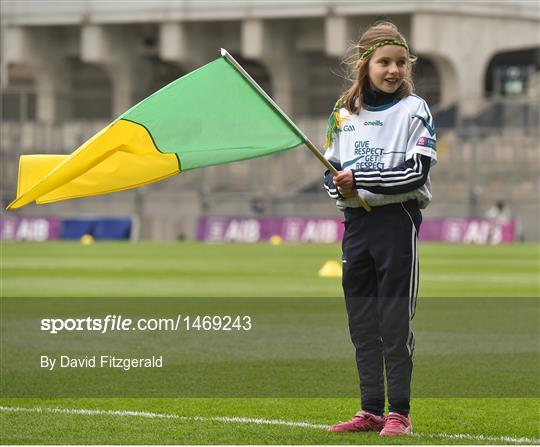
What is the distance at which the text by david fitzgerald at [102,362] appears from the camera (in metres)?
10.8

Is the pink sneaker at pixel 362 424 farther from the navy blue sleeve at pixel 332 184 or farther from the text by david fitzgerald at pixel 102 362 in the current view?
the text by david fitzgerald at pixel 102 362

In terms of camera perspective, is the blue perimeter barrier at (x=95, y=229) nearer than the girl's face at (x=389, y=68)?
No

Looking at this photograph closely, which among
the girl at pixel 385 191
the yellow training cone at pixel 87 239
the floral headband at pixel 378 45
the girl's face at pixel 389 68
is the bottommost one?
the yellow training cone at pixel 87 239

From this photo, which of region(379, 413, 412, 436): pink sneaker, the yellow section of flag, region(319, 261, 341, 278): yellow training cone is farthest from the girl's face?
region(319, 261, 341, 278): yellow training cone

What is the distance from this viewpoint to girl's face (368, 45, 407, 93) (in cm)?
720

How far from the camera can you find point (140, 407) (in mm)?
8500

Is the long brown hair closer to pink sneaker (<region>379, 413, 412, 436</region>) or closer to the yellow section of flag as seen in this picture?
the yellow section of flag

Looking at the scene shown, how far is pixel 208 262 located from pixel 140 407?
19633mm

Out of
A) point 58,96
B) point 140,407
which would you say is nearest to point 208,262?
point 140,407

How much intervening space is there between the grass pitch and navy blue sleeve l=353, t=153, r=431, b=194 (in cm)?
130

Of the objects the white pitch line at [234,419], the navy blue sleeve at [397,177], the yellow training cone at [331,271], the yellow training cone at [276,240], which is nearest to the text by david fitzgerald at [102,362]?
the white pitch line at [234,419]

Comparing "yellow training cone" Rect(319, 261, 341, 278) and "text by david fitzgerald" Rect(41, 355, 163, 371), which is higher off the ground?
"yellow training cone" Rect(319, 261, 341, 278)

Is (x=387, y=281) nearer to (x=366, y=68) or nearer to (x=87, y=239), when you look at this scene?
(x=366, y=68)

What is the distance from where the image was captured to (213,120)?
24.6ft
